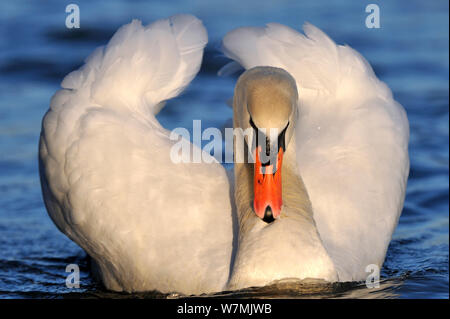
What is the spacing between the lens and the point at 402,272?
7098 millimetres

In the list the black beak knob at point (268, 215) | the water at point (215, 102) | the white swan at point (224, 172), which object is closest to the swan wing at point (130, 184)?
→ the white swan at point (224, 172)

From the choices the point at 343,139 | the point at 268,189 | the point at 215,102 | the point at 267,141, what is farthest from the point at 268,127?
the point at 215,102

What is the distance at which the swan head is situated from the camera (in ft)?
18.0

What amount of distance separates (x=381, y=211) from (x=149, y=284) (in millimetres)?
1748

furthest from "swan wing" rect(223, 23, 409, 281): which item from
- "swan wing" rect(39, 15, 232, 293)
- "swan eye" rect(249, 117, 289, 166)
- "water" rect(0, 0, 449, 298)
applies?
"swan eye" rect(249, 117, 289, 166)

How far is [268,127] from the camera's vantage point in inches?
216

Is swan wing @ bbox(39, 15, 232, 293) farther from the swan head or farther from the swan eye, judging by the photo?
the swan eye

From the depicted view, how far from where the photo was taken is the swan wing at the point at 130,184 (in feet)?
20.1

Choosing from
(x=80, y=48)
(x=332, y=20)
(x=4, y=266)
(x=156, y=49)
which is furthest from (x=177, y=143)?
(x=332, y=20)

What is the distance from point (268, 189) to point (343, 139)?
5.11 feet

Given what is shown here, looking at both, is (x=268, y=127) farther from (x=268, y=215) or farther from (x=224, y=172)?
(x=224, y=172)

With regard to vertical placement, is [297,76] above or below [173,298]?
above

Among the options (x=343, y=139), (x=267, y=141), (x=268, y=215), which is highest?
(x=267, y=141)
